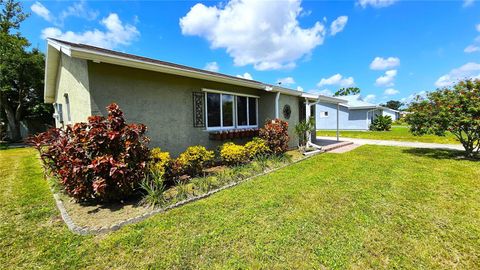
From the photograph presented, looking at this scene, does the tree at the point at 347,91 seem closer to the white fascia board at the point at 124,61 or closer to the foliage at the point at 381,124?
the foliage at the point at 381,124

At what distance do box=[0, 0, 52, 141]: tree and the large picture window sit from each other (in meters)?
21.6

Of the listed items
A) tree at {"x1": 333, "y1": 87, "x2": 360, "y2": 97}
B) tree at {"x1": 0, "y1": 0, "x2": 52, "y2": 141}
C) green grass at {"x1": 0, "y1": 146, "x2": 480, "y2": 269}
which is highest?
tree at {"x1": 333, "y1": 87, "x2": 360, "y2": 97}

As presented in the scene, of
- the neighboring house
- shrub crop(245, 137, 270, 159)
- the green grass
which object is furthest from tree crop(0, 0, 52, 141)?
the neighboring house

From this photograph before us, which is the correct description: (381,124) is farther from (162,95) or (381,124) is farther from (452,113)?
(162,95)

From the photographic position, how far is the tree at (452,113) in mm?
8273

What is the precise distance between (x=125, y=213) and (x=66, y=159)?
1.85 meters

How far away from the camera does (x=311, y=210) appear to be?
423 centimetres

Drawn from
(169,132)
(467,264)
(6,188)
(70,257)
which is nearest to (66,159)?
(70,257)

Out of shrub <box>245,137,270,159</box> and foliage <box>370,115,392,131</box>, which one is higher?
foliage <box>370,115,392,131</box>

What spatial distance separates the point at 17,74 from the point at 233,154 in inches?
948

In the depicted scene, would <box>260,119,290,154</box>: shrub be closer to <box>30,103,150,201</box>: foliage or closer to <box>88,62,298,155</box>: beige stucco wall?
<box>88,62,298,155</box>: beige stucco wall

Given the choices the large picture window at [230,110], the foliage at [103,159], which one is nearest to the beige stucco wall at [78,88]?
the foliage at [103,159]

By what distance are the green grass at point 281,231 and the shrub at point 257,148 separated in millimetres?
2576

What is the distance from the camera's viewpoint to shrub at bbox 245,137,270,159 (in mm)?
8477
